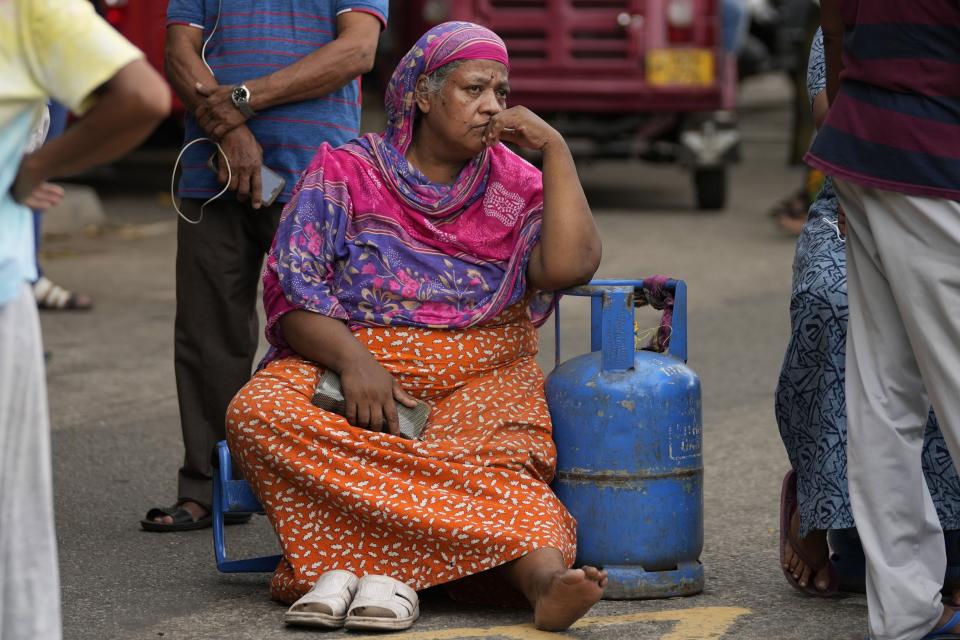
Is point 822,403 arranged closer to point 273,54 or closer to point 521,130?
point 521,130

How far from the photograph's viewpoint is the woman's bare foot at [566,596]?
3277mm

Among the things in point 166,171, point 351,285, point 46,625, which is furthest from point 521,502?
point 166,171

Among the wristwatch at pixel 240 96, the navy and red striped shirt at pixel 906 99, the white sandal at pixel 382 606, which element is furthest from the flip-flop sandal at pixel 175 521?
the navy and red striped shirt at pixel 906 99

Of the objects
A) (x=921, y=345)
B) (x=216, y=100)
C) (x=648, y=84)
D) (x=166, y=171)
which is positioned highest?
(x=216, y=100)

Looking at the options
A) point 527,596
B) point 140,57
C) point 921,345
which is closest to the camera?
point 140,57

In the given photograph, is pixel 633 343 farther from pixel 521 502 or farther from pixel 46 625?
pixel 46 625

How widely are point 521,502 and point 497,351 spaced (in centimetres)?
46

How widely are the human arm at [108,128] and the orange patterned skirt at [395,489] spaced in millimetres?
1080

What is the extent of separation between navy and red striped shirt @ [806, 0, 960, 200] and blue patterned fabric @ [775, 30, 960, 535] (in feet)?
1.85

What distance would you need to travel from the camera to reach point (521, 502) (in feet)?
12.0

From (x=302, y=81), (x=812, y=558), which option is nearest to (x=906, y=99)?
(x=812, y=558)

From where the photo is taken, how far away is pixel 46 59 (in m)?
2.56

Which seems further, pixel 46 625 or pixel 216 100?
pixel 216 100

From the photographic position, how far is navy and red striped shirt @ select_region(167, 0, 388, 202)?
4441 mm
